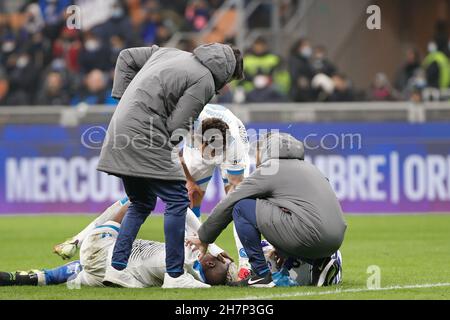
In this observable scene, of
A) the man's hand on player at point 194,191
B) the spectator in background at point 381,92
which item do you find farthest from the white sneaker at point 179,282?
the spectator in background at point 381,92

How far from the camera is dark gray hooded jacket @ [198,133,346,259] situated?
10180mm

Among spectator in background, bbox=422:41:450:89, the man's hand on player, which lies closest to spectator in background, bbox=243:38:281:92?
spectator in background, bbox=422:41:450:89

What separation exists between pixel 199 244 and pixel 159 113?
4.21 feet

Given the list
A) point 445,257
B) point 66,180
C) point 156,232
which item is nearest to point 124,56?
point 445,257

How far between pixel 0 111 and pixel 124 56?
393 inches

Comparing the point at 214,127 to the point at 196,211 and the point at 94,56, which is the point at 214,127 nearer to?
the point at 196,211

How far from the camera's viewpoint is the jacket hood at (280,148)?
1042 cm

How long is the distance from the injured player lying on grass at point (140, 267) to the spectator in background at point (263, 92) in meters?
11.5

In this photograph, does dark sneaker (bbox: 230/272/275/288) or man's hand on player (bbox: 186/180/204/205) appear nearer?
dark sneaker (bbox: 230/272/275/288)

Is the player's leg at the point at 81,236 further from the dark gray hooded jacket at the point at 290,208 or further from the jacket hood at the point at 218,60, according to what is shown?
the jacket hood at the point at 218,60

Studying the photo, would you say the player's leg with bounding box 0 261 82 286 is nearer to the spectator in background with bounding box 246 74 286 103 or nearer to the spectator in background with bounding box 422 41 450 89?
the spectator in background with bounding box 246 74 286 103

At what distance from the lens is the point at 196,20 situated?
2683cm

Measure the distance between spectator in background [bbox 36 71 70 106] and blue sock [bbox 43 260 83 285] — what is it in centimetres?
1249

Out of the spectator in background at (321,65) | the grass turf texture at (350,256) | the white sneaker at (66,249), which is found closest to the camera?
the grass turf texture at (350,256)
